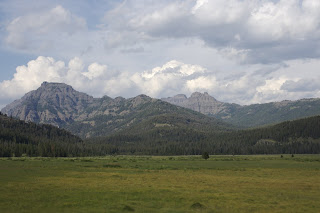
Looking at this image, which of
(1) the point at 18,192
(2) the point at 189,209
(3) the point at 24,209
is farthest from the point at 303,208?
(1) the point at 18,192

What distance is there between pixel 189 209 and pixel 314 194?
2358cm

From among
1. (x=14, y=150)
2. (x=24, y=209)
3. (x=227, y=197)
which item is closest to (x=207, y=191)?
(x=227, y=197)

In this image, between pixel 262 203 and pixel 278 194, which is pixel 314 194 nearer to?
pixel 278 194

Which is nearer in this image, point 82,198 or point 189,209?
point 189,209

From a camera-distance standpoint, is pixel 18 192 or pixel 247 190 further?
pixel 247 190

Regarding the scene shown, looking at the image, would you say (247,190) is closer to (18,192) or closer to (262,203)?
(262,203)

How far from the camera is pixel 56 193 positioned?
4719 centimetres

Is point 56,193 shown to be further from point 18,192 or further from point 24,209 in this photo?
point 24,209

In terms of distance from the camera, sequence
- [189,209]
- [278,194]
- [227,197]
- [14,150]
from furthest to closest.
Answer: [14,150] → [278,194] → [227,197] → [189,209]

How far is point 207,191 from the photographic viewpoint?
5169 centimetres

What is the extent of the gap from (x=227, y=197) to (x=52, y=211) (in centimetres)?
2410

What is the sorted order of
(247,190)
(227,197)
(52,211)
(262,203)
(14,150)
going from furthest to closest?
(14,150) < (247,190) < (227,197) < (262,203) < (52,211)

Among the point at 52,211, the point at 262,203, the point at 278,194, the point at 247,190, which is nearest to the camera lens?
the point at 52,211

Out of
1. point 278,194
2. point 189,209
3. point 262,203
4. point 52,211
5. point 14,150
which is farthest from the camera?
point 14,150
